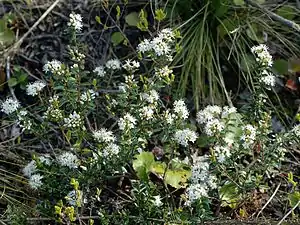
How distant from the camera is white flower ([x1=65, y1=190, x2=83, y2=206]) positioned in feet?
5.91

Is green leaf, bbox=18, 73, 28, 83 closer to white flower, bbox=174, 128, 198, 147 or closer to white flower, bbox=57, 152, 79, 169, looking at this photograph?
white flower, bbox=57, 152, 79, 169

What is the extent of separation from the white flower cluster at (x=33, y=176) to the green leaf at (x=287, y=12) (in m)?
1.31

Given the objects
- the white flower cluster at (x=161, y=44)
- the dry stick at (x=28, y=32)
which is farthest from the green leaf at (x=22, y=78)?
the white flower cluster at (x=161, y=44)

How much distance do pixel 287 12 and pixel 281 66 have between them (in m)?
0.26

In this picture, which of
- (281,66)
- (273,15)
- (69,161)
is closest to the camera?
(69,161)

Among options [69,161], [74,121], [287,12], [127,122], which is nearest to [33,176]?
[69,161]

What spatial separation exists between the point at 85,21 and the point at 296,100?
1.03m

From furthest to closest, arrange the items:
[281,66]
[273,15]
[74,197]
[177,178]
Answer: [281,66] < [273,15] < [177,178] < [74,197]

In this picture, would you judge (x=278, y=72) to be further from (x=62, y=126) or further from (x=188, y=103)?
(x=62, y=126)

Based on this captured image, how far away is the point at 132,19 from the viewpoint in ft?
8.57

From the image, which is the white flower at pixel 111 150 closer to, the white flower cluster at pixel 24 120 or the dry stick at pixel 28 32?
the white flower cluster at pixel 24 120

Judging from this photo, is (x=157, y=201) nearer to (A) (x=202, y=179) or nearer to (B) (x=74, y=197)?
(A) (x=202, y=179)

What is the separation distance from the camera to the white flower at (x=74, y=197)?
1.80 m

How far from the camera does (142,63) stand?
101 inches
